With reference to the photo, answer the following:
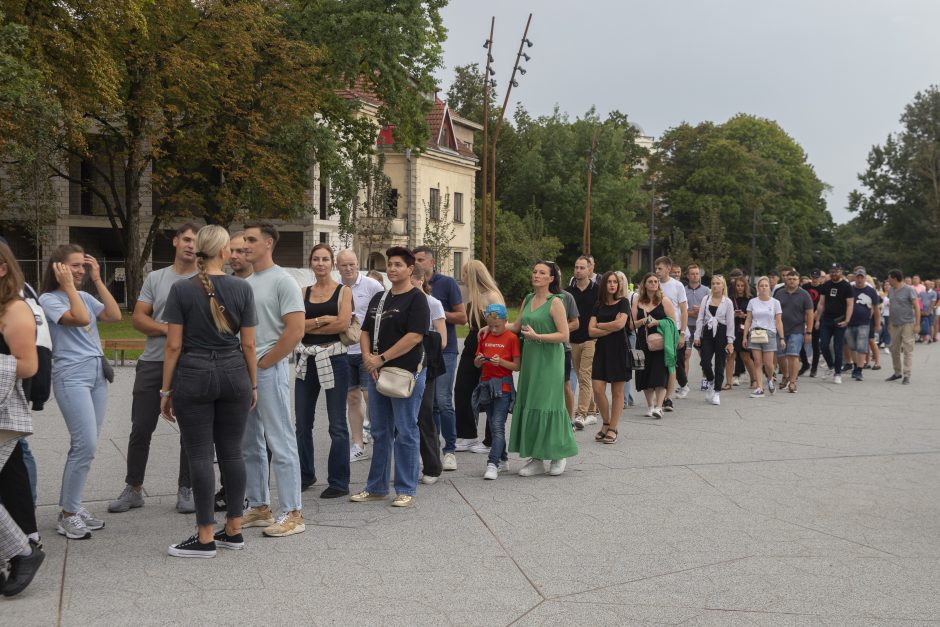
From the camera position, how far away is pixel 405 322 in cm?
735

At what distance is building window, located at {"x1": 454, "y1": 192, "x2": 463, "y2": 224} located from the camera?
191 feet

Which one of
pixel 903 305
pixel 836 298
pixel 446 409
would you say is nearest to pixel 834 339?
pixel 836 298

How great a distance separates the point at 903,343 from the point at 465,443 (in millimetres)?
10625

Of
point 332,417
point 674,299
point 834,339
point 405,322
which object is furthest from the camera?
point 834,339

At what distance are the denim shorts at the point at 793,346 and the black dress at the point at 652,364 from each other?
12.9ft

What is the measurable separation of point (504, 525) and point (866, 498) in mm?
2939

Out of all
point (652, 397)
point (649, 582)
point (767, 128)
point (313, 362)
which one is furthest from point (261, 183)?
point (767, 128)

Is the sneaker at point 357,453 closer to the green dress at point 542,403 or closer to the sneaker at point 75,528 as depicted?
the green dress at point 542,403

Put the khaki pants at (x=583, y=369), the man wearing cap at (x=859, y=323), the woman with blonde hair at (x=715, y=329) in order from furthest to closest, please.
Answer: the man wearing cap at (x=859, y=323)
the woman with blonde hair at (x=715, y=329)
the khaki pants at (x=583, y=369)

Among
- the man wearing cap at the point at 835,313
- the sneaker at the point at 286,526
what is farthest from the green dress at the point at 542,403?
the man wearing cap at the point at 835,313

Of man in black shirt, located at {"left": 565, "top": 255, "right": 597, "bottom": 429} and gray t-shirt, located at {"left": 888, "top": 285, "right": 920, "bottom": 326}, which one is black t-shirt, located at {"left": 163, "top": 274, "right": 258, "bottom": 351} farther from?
gray t-shirt, located at {"left": 888, "top": 285, "right": 920, "bottom": 326}

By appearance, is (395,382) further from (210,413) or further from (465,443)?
(465,443)

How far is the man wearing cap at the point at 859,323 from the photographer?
58.1 feet

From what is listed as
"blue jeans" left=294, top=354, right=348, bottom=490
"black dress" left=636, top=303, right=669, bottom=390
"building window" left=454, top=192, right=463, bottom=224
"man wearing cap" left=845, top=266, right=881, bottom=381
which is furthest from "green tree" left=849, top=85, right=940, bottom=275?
"blue jeans" left=294, top=354, right=348, bottom=490
